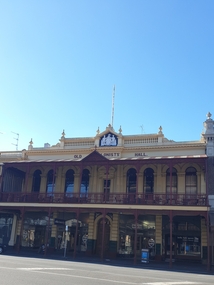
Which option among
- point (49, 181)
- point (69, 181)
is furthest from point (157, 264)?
point (49, 181)

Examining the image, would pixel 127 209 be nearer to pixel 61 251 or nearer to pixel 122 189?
pixel 122 189

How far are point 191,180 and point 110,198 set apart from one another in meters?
5.75

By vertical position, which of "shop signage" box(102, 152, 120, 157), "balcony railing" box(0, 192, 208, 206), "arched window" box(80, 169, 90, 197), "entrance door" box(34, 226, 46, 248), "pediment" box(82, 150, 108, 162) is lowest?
"entrance door" box(34, 226, 46, 248)

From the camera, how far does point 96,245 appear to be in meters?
24.5

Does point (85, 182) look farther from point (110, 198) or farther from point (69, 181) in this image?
point (110, 198)

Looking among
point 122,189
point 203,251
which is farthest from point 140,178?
point 203,251

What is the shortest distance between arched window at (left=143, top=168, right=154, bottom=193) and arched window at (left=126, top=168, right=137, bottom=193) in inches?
31.9

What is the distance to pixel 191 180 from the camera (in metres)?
22.9

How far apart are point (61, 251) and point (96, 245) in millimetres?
2774

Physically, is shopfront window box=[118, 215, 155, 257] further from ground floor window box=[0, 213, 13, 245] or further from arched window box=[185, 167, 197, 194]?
ground floor window box=[0, 213, 13, 245]

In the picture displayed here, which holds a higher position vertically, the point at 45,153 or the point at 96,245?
the point at 45,153

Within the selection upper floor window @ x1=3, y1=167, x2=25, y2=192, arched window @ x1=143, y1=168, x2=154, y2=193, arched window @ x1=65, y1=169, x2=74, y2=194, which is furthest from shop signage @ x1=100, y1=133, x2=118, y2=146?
upper floor window @ x1=3, y1=167, x2=25, y2=192

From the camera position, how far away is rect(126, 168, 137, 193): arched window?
80.4 feet

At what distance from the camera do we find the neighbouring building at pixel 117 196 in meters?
21.5
